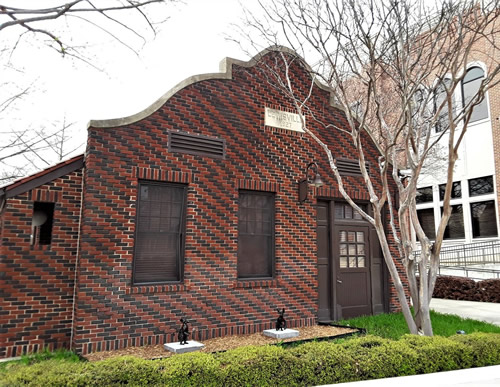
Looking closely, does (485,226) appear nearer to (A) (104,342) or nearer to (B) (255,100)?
(B) (255,100)

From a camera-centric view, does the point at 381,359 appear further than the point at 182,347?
No

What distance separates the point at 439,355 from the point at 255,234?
4205 millimetres

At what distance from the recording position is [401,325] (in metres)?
8.09

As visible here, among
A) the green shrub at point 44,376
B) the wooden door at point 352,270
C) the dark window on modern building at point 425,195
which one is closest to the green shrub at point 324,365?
the green shrub at point 44,376

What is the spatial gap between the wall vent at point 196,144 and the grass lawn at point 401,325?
→ 475 centimetres

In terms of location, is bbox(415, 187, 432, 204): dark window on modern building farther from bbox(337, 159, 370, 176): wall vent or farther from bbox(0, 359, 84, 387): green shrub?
bbox(0, 359, 84, 387): green shrub

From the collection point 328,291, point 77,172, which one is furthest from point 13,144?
point 328,291

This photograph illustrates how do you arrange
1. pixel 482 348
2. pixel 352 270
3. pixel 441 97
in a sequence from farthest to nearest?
pixel 441 97, pixel 352 270, pixel 482 348

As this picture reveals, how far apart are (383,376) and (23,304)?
555cm

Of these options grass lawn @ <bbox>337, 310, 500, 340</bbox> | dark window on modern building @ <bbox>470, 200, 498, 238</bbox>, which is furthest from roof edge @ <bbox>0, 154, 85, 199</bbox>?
dark window on modern building @ <bbox>470, 200, 498, 238</bbox>

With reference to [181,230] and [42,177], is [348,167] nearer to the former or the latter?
[181,230]

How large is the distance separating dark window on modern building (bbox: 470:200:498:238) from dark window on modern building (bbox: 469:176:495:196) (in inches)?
21.0

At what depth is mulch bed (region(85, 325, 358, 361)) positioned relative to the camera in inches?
236

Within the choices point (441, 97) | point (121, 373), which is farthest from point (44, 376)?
point (441, 97)
